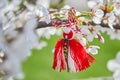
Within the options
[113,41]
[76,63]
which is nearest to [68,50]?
[76,63]

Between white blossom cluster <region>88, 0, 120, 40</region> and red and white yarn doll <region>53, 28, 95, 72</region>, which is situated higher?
white blossom cluster <region>88, 0, 120, 40</region>

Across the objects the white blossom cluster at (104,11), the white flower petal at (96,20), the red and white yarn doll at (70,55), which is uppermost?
the white blossom cluster at (104,11)

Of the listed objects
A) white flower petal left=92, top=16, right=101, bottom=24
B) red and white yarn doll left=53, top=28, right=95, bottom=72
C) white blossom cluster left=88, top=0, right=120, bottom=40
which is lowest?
red and white yarn doll left=53, top=28, right=95, bottom=72

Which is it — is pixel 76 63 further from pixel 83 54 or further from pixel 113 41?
pixel 113 41

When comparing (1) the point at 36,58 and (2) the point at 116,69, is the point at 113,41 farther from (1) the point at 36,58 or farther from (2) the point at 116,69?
(1) the point at 36,58

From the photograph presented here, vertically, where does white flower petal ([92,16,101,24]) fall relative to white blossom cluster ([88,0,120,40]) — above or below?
below

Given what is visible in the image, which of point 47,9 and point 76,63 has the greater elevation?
point 47,9
